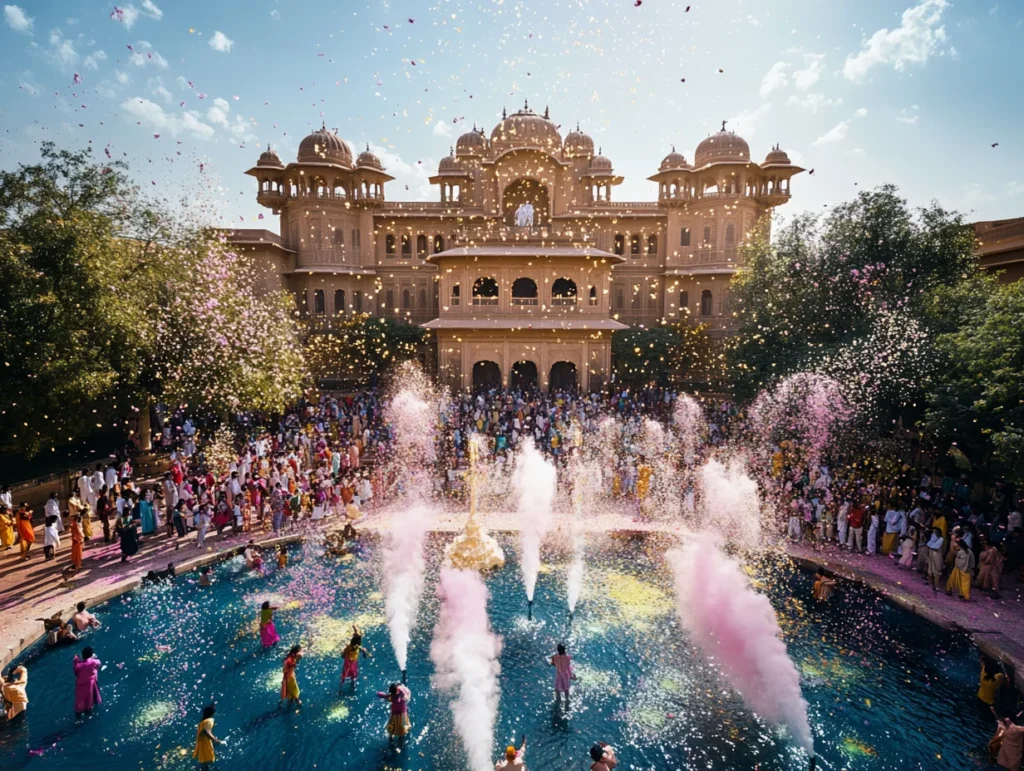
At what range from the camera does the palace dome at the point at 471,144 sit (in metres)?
37.4

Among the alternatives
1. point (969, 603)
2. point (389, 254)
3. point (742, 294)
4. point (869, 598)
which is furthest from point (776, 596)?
point (389, 254)

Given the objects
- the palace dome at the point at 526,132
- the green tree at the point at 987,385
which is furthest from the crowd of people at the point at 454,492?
the palace dome at the point at 526,132

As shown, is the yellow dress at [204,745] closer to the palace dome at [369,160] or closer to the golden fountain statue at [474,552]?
the golden fountain statue at [474,552]

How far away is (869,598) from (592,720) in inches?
270

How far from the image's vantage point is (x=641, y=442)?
67.8 feet

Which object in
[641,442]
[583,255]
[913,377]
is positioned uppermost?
[583,255]

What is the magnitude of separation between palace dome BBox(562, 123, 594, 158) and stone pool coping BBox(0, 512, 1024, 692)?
28567 millimetres

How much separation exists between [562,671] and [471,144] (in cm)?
3546

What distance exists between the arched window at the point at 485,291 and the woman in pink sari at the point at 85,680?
2173 centimetres

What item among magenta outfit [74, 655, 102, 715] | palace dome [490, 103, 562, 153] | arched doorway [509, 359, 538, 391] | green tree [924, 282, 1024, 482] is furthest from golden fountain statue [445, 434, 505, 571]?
palace dome [490, 103, 562, 153]

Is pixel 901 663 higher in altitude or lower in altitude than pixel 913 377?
lower

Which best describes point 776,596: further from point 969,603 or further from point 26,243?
point 26,243

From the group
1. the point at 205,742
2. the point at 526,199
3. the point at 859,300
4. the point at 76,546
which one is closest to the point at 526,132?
the point at 526,199

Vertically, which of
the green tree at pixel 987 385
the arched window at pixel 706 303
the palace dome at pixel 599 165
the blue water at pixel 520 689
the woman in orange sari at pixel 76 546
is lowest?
the blue water at pixel 520 689
